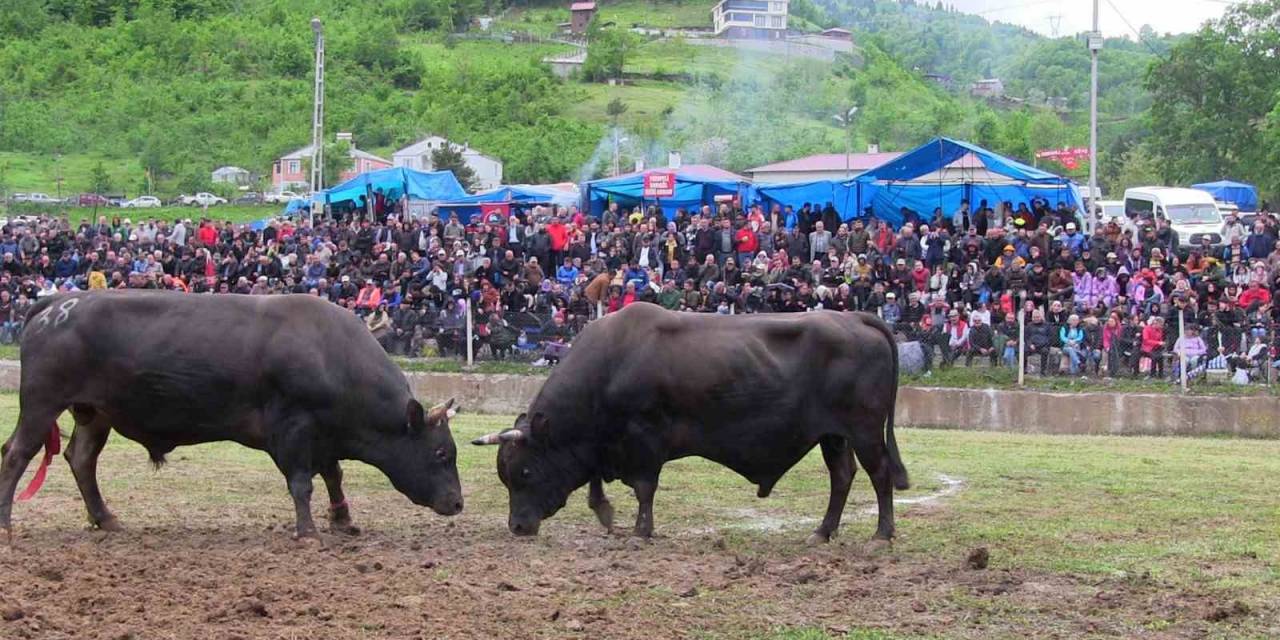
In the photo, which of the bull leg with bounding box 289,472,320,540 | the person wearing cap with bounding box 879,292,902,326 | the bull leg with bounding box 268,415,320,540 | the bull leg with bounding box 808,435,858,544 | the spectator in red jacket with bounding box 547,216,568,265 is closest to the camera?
the bull leg with bounding box 289,472,320,540

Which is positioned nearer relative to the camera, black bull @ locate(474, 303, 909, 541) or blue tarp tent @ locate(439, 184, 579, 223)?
black bull @ locate(474, 303, 909, 541)

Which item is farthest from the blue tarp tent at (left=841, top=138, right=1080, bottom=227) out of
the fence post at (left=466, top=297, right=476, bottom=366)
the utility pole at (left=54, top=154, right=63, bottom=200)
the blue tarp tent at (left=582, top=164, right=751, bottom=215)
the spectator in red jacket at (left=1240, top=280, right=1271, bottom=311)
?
the utility pole at (left=54, top=154, right=63, bottom=200)

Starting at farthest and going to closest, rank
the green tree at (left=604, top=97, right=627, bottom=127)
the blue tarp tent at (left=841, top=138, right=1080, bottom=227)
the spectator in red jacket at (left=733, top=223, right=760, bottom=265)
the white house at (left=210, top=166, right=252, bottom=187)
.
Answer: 1. the green tree at (left=604, top=97, right=627, bottom=127)
2. the white house at (left=210, top=166, right=252, bottom=187)
3. the blue tarp tent at (left=841, top=138, right=1080, bottom=227)
4. the spectator in red jacket at (left=733, top=223, right=760, bottom=265)

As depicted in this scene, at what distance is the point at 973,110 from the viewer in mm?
119938

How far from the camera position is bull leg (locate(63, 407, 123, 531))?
12219 millimetres

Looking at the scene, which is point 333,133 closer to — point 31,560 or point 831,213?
point 831,213

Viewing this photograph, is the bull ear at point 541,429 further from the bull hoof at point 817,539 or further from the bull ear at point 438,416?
the bull hoof at point 817,539

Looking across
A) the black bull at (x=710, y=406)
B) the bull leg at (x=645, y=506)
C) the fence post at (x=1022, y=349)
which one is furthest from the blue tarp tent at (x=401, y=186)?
the bull leg at (x=645, y=506)

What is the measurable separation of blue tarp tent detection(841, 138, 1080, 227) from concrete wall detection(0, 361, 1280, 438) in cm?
1065

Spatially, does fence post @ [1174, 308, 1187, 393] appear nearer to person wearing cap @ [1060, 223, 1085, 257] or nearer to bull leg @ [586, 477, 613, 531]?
person wearing cap @ [1060, 223, 1085, 257]

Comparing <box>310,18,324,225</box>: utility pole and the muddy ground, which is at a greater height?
<box>310,18,324,225</box>: utility pole

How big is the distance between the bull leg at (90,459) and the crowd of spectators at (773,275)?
532 inches

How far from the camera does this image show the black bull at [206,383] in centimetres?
1180

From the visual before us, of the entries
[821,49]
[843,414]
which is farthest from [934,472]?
[821,49]
